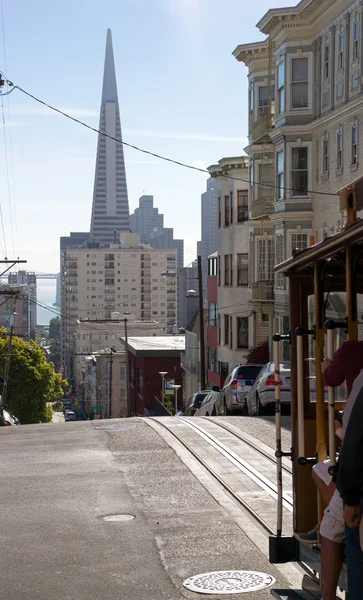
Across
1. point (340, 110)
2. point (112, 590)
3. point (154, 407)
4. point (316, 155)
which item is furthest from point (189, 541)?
point (154, 407)

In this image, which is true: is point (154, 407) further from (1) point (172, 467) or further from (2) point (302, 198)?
(1) point (172, 467)

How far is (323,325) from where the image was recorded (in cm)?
745

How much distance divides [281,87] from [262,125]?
17.1ft

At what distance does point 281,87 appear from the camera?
35.8 m

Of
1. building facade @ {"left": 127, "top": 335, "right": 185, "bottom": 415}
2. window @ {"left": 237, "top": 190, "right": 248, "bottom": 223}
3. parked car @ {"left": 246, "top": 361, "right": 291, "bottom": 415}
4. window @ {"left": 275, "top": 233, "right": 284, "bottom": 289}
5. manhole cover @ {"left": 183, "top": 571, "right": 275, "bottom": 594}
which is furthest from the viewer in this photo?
building facade @ {"left": 127, "top": 335, "right": 185, "bottom": 415}

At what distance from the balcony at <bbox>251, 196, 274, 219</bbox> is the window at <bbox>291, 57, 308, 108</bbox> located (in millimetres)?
6482

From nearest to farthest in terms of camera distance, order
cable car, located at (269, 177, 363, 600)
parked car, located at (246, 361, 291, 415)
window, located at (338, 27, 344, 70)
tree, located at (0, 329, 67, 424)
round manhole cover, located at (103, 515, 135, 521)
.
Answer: cable car, located at (269, 177, 363, 600) < round manhole cover, located at (103, 515, 135, 521) < parked car, located at (246, 361, 291, 415) < window, located at (338, 27, 344, 70) < tree, located at (0, 329, 67, 424)

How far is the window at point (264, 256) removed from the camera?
42688 millimetres

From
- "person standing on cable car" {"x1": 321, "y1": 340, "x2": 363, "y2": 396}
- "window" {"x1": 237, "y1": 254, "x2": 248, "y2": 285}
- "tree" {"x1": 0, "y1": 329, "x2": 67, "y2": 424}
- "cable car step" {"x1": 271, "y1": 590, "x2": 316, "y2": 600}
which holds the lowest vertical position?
"tree" {"x1": 0, "y1": 329, "x2": 67, "y2": 424}

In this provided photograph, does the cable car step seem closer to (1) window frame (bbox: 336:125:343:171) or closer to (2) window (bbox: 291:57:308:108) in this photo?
(1) window frame (bbox: 336:125:343:171)

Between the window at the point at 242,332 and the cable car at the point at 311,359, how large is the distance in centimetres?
4066

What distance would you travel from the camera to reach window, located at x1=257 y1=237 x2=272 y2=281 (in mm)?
42688

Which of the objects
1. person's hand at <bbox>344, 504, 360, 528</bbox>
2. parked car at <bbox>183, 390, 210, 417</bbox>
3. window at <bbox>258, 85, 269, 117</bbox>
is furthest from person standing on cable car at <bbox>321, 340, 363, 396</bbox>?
window at <bbox>258, 85, 269, 117</bbox>

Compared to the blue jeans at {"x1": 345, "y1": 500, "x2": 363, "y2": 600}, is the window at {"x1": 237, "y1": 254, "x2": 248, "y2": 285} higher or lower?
higher
